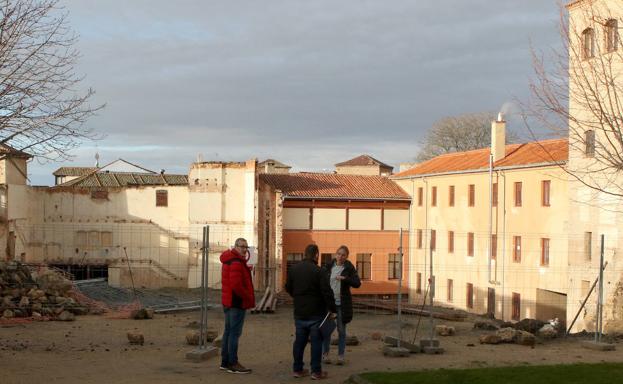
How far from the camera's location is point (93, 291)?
27297mm

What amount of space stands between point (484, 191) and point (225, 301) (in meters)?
33.4

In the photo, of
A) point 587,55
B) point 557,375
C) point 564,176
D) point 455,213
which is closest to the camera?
point 557,375

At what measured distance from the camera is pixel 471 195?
4491cm

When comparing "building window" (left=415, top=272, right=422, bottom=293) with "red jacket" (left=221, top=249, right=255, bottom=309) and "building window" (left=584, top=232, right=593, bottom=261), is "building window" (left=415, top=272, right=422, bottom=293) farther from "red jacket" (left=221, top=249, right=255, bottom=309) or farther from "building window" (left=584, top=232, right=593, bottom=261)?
"red jacket" (left=221, top=249, right=255, bottom=309)

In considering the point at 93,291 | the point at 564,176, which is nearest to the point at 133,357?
the point at 93,291

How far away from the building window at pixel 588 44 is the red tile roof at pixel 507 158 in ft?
55.3

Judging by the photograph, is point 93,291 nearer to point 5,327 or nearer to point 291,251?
point 5,327

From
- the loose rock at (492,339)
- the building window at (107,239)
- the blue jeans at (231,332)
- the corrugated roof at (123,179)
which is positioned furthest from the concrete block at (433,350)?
the corrugated roof at (123,179)

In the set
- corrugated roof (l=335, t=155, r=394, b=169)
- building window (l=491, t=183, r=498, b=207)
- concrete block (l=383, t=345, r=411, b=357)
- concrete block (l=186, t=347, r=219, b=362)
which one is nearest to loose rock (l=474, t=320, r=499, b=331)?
concrete block (l=383, t=345, r=411, b=357)

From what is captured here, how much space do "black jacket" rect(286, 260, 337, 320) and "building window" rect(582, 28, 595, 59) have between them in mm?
7581

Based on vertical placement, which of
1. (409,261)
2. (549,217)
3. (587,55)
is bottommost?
(409,261)

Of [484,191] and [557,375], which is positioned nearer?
[557,375]

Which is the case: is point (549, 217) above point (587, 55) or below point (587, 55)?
below

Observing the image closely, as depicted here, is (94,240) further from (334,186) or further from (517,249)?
(517,249)
